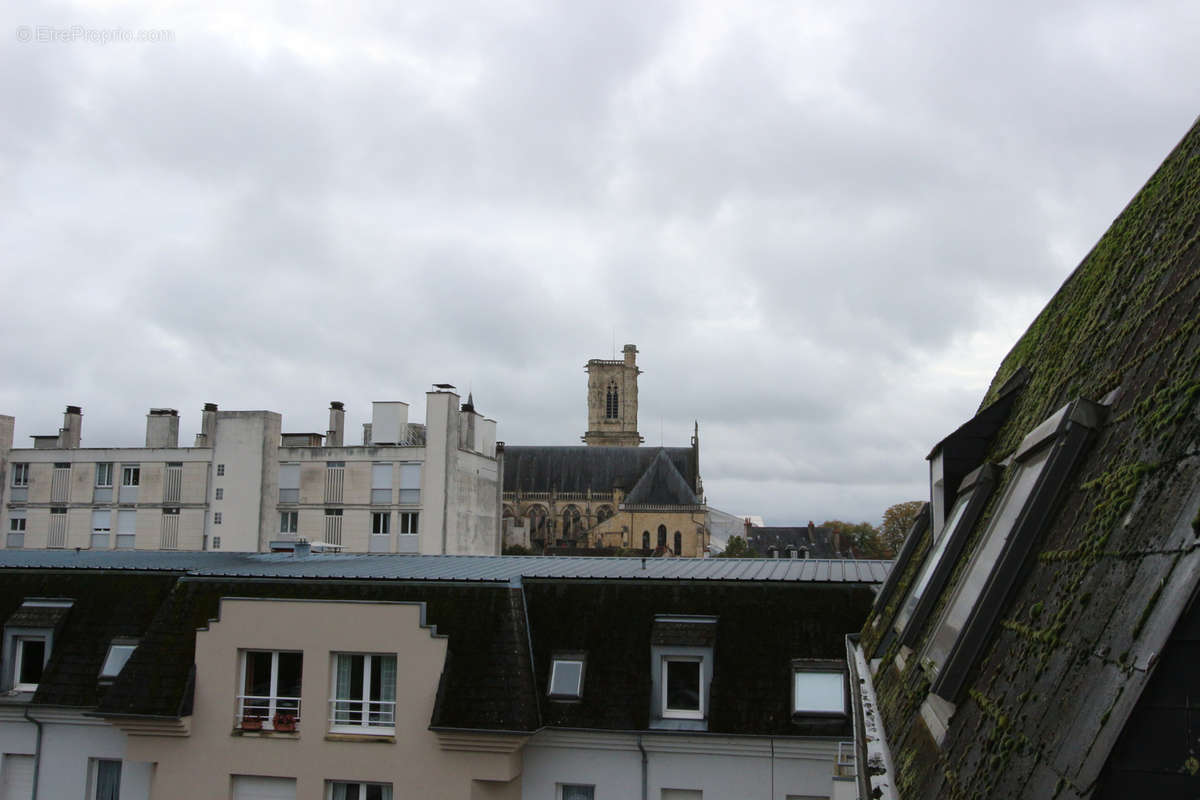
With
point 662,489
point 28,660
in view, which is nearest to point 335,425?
point 28,660

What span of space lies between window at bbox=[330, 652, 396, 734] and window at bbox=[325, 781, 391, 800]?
2.88ft

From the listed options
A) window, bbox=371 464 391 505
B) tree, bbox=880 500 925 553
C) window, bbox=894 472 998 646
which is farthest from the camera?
tree, bbox=880 500 925 553

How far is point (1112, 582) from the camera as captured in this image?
2.54 meters

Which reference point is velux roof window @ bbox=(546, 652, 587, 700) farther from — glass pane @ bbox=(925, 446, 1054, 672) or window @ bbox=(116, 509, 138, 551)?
window @ bbox=(116, 509, 138, 551)

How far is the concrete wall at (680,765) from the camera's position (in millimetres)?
15852

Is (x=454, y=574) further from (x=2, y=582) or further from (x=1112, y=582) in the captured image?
(x=1112, y=582)

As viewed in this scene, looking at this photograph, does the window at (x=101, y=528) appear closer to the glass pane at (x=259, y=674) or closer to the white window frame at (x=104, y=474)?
the white window frame at (x=104, y=474)

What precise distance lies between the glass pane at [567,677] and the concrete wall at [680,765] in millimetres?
676

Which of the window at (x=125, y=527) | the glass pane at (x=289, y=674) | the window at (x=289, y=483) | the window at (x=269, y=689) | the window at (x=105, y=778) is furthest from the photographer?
the window at (x=125, y=527)

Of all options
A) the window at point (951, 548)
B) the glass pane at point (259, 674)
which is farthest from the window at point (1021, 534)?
the glass pane at point (259, 674)

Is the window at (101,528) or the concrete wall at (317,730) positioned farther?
the window at (101,528)

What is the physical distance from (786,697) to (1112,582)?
1455 centimetres

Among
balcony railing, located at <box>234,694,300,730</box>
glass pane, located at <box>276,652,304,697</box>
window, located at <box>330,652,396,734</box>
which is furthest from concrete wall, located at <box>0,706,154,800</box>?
window, located at <box>330,652,396,734</box>

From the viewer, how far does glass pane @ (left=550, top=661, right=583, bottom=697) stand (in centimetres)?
1672
